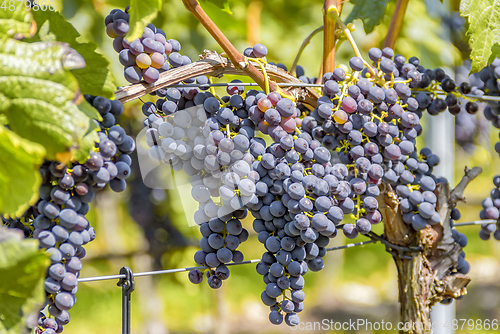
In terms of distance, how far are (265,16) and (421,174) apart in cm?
137

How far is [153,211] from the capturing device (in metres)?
1.59

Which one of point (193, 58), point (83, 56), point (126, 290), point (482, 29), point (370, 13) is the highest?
point (193, 58)

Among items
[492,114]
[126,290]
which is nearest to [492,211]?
[492,114]

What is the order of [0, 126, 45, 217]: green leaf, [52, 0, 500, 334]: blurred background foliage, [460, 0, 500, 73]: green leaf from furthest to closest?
[52, 0, 500, 334]: blurred background foliage, [460, 0, 500, 73]: green leaf, [0, 126, 45, 217]: green leaf

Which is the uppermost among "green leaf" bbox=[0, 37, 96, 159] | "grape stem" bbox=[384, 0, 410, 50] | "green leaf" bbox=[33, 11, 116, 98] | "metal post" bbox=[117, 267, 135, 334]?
"grape stem" bbox=[384, 0, 410, 50]

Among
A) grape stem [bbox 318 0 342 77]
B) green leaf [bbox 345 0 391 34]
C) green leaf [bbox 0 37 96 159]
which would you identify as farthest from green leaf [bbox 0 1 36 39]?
green leaf [bbox 345 0 391 34]

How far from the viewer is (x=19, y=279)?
49 cm

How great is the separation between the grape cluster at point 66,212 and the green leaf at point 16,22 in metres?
0.11

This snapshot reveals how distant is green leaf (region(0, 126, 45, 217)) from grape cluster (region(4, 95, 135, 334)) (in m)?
0.06

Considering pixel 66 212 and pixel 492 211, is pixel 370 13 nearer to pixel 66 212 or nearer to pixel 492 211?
pixel 492 211

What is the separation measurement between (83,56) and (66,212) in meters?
0.22

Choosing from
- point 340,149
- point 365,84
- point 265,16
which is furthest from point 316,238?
point 265,16

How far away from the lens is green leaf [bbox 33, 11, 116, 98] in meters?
0.57

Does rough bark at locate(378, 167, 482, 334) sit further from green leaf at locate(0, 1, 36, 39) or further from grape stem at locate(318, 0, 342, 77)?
green leaf at locate(0, 1, 36, 39)
